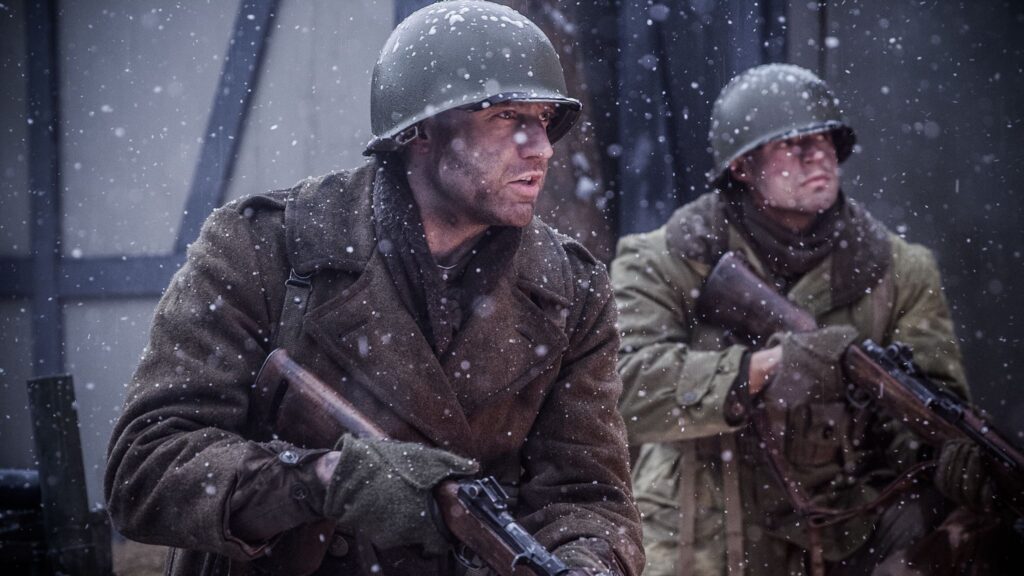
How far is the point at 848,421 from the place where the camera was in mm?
4145

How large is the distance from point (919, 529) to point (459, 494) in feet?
8.09

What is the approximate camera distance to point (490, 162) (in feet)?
8.45

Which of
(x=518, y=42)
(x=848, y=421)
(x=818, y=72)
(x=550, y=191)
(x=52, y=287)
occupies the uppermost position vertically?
(x=518, y=42)

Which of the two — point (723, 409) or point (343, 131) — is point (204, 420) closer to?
point (723, 409)

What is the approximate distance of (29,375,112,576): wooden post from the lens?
3961 millimetres

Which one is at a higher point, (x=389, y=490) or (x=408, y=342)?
(x=408, y=342)

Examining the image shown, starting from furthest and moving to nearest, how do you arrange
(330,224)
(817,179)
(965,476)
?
(817,179) → (965,476) → (330,224)

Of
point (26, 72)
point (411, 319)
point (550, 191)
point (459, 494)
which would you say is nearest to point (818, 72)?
point (550, 191)

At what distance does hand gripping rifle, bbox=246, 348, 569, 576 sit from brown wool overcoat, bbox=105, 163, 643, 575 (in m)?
0.07

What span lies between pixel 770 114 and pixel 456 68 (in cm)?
208

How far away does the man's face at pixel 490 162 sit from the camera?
2.58m

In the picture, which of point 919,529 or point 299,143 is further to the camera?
point 299,143

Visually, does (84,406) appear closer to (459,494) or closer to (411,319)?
(411,319)

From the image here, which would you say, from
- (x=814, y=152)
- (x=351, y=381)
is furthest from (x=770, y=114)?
(x=351, y=381)
